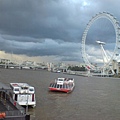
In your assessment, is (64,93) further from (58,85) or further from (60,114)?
(60,114)

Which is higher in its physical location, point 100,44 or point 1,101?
point 100,44

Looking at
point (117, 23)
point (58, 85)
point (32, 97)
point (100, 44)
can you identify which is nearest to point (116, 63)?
point (100, 44)

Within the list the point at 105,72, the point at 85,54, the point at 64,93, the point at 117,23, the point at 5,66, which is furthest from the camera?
the point at 5,66

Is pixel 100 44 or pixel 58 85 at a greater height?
pixel 100 44

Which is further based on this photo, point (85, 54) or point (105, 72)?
point (105, 72)

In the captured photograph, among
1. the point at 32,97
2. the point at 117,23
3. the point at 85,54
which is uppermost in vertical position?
the point at 117,23

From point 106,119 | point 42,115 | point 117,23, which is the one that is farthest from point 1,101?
point 117,23

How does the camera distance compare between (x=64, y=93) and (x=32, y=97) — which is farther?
(x=64, y=93)

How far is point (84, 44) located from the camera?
11725cm

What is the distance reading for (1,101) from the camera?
18.2 meters

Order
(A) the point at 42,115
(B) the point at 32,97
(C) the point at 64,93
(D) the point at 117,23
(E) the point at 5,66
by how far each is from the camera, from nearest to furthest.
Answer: (A) the point at 42,115 < (B) the point at 32,97 < (C) the point at 64,93 < (D) the point at 117,23 < (E) the point at 5,66

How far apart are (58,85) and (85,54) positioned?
7589 cm

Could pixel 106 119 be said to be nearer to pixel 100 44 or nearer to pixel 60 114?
pixel 60 114

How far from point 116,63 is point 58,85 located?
4277 inches
